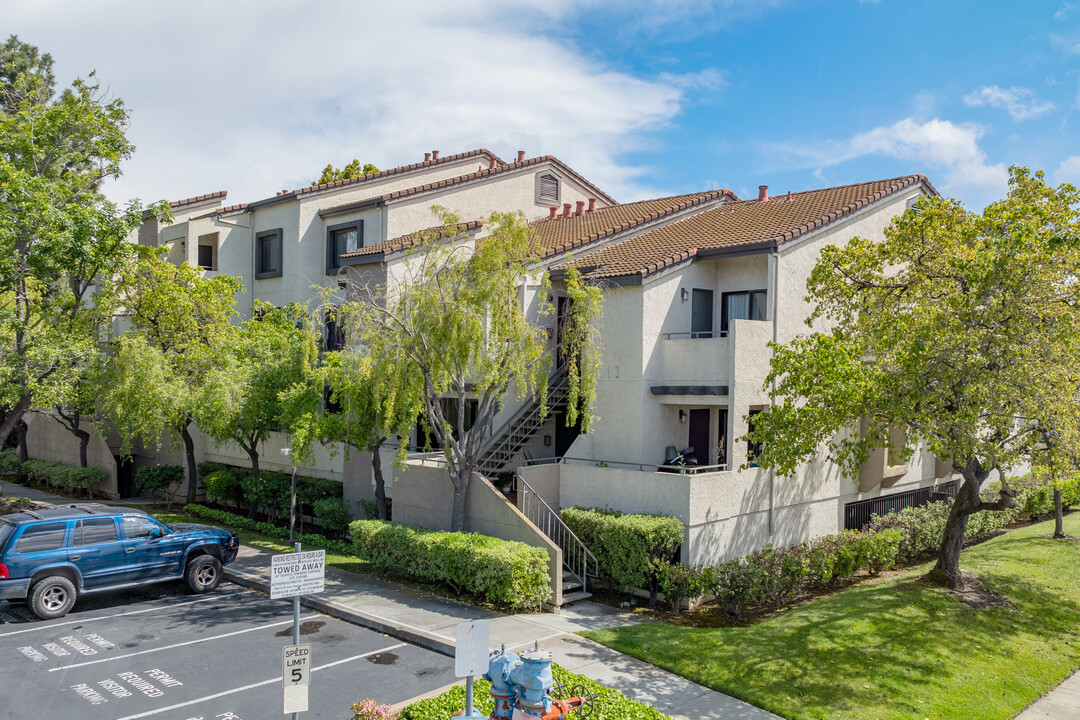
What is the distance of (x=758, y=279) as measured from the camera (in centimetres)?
1898

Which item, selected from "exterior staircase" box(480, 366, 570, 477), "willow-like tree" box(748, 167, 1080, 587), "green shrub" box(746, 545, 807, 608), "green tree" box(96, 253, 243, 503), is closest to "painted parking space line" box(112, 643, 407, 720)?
"exterior staircase" box(480, 366, 570, 477)

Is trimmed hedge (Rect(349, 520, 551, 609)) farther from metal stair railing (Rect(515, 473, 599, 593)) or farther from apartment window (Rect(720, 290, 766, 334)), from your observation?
apartment window (Rect(720, 290, 766, 334))

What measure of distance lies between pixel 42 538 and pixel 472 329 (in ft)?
27.0

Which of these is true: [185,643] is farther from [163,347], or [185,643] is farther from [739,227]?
[739,227]

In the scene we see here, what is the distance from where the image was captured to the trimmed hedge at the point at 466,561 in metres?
14.1

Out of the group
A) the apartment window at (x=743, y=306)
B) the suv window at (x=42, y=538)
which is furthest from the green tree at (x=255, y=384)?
the apartment window at (x=743, y=306)

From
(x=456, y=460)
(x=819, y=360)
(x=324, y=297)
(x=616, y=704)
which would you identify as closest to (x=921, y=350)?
(x=819, y=360)

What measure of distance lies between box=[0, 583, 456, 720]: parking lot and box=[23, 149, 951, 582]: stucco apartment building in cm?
415

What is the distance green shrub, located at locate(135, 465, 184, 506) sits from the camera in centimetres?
2595

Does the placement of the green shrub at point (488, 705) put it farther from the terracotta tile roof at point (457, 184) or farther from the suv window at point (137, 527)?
the terracotta tile roof at point (457, 184)

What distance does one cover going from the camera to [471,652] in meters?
7.98

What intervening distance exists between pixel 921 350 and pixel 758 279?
596 centimetres

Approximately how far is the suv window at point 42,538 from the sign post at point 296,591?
25.3 feet

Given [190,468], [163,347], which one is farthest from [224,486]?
[163,347]
